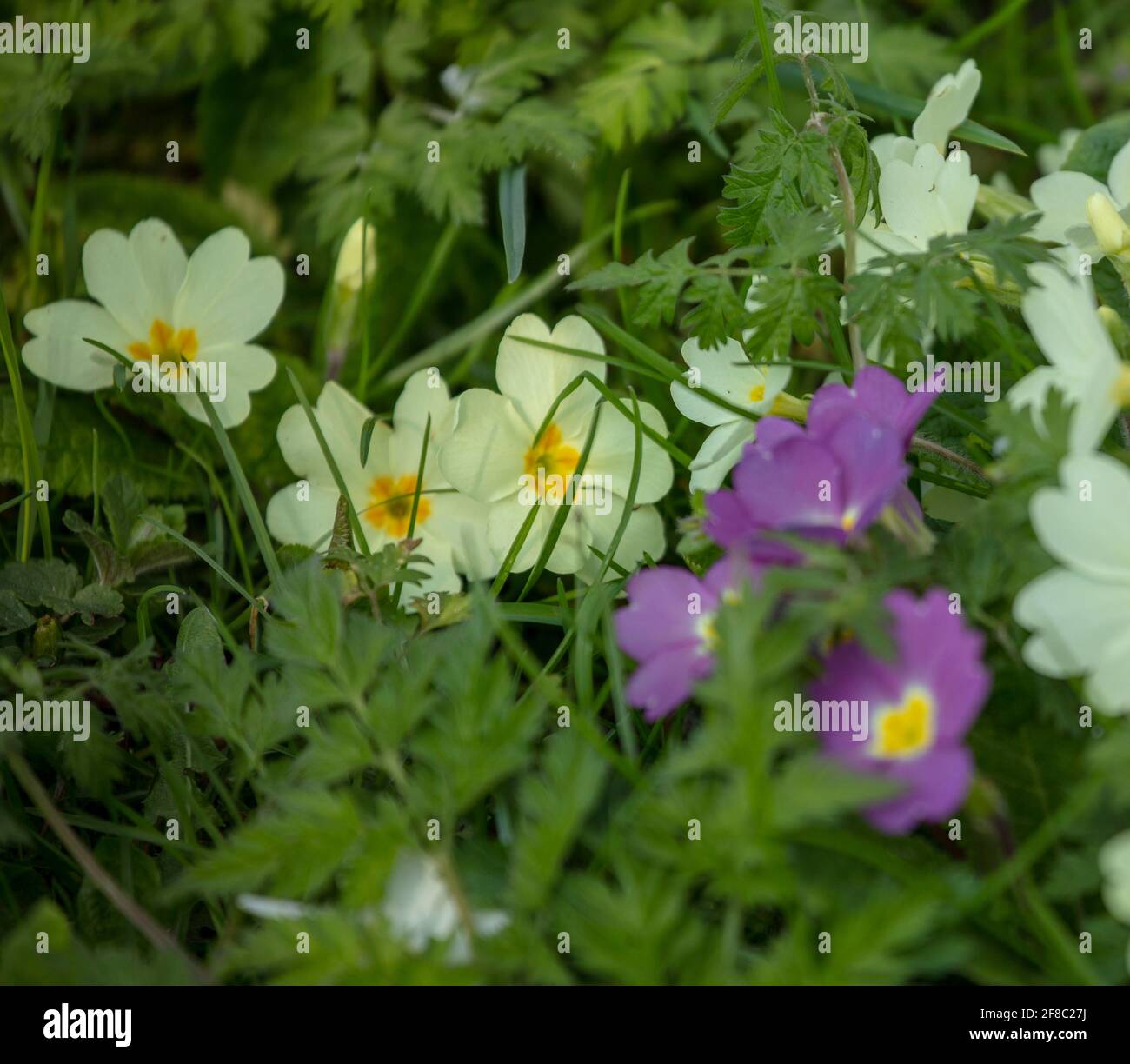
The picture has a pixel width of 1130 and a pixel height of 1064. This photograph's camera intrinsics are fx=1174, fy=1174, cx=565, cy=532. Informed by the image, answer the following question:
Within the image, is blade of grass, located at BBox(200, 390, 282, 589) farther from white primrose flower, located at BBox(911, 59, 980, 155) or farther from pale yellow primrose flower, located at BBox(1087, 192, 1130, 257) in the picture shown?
pale yellow primrose flower, located at BBox(1087, 192, 1130, 257)

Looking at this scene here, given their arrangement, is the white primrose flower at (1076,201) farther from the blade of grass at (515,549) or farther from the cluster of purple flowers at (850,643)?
the blade of grass at (515,549)

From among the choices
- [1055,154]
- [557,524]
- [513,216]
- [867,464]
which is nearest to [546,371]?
[557,524]

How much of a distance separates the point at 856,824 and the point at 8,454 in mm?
1196

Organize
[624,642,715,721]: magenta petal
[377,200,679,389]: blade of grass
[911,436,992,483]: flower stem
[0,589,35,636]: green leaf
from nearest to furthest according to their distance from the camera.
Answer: [624,642,715,721]: magenta petal, [911,436,992,483]: flower stem, [0,589,35,636]: green leaf, [377,200,679,389]: blade of grass

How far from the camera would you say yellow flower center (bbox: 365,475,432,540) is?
1.52 metres

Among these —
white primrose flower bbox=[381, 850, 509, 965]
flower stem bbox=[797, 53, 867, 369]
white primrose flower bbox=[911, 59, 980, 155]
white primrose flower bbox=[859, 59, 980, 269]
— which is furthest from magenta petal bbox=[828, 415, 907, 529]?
white primrose flower bbox=[911, 59, 980, 155]

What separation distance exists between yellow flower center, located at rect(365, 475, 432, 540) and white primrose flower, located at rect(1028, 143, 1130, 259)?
82 centimetres

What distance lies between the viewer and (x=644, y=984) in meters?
0.82

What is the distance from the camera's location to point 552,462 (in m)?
1.48

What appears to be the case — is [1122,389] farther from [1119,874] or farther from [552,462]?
[552,462]

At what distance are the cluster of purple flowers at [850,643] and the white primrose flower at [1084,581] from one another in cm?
6

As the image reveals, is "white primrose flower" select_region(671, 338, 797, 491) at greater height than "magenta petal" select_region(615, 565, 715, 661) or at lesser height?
greater

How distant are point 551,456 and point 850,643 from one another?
24.8 inches
